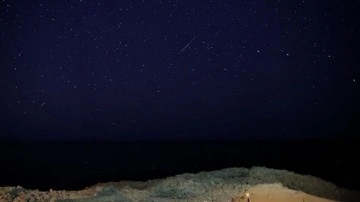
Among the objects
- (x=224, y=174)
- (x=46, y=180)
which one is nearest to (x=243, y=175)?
(x=224, y=174)

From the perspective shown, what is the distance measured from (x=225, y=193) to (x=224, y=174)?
4.11 m

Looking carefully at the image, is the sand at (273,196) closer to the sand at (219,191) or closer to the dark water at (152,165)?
the sand at (219,191)

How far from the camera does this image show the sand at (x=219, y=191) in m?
11.9

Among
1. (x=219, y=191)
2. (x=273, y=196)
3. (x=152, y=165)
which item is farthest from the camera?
(x=152, y=165)

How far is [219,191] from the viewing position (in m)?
13.0

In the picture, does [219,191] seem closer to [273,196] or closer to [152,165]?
[273,196]

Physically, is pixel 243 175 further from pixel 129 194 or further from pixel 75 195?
pixel 75 195

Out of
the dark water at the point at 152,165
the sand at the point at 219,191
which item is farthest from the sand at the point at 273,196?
the dark water at the point at 152,165

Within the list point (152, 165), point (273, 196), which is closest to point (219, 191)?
point (273, 196)

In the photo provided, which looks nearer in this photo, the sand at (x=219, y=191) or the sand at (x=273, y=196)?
the sand at (x=273, y=196)

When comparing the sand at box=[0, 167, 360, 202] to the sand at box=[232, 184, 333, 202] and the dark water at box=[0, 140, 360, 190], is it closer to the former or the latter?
the sand at box=[232, 184, 333, 202]

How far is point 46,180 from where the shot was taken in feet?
108

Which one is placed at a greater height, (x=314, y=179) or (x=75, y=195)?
(x=314, y=179)

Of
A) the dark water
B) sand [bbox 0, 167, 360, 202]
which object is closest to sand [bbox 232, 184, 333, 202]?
sand [bbox 0, 167, 360, 202]
